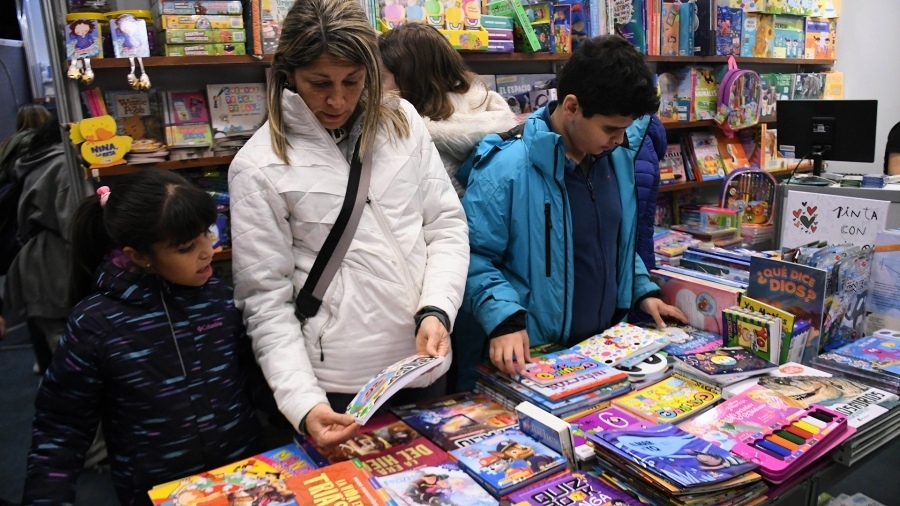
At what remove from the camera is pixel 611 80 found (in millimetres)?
1738

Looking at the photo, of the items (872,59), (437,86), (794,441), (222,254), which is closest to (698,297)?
(794,441)

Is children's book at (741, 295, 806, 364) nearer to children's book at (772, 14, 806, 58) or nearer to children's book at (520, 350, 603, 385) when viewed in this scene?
children's book at (520, 350, 603, 385)

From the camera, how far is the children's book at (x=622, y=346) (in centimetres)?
180

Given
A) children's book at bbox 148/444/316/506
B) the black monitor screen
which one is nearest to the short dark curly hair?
children's book at bbox 148/444/316/506

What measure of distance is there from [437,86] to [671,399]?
4.53ft

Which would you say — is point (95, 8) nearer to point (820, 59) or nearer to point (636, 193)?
point (636, 193)

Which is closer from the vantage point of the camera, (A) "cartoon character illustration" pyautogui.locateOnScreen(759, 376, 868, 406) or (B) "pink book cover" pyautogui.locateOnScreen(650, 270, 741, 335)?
(A) "cartoon character illustration" pyautogui.locateOnScreen(759, 376, 868, 406)

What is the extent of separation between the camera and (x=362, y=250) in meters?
1.53

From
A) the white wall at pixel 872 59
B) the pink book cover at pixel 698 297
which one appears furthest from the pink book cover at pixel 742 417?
the white wall at pixel 872 59

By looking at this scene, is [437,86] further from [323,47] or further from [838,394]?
[838,394]

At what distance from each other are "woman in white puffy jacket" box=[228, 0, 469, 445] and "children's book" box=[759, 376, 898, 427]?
0.86 m

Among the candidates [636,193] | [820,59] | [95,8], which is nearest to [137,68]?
[95,8]

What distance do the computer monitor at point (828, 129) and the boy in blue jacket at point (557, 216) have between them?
196cm

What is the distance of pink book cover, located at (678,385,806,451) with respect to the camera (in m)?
1.42
